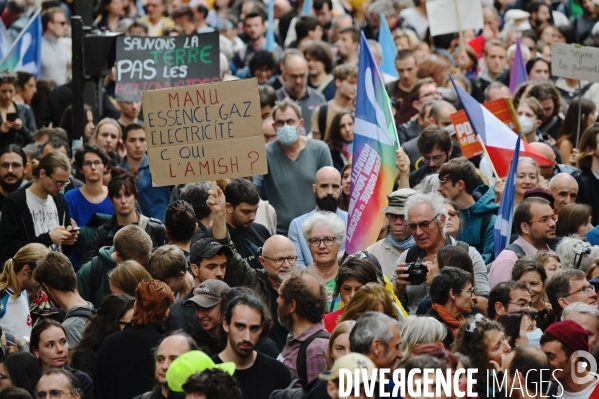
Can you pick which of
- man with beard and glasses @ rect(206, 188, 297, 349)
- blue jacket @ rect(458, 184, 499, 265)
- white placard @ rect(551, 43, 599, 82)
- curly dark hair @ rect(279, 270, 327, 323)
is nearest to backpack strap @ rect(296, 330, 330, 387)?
curly dark hair @ rect(279, 270, 327, 323)

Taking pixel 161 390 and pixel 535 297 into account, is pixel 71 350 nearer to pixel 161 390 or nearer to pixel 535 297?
pixel 161 390

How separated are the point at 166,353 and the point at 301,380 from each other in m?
0.75

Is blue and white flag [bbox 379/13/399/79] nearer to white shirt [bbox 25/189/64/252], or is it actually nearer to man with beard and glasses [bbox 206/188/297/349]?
white shirt [bbox 25/189/64/252]

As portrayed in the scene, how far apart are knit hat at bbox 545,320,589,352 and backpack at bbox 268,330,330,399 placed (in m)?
1.30

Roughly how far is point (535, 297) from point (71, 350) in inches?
121

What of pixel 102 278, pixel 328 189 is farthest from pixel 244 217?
pixel 102 278

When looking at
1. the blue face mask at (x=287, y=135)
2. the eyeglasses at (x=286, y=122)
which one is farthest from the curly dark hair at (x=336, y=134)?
the blue face mask at (x=287, y=135)

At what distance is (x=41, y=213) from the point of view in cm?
1134

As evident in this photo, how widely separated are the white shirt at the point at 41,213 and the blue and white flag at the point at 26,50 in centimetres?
492

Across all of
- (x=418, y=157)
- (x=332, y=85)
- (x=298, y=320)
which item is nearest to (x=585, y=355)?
(x=298, y=320)

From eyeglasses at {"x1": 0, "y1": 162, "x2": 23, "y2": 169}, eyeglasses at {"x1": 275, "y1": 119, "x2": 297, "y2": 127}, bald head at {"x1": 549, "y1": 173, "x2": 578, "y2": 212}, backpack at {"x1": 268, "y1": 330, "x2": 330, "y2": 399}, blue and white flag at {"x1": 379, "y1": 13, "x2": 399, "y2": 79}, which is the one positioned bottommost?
backpack at {"x1": 268, "y1": 330, "x2": 330, "y2": 399}

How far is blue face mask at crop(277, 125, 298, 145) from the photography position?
12492 mm

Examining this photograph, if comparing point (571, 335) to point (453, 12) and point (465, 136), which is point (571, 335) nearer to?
point (465, 136)

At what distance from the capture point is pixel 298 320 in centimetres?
784
